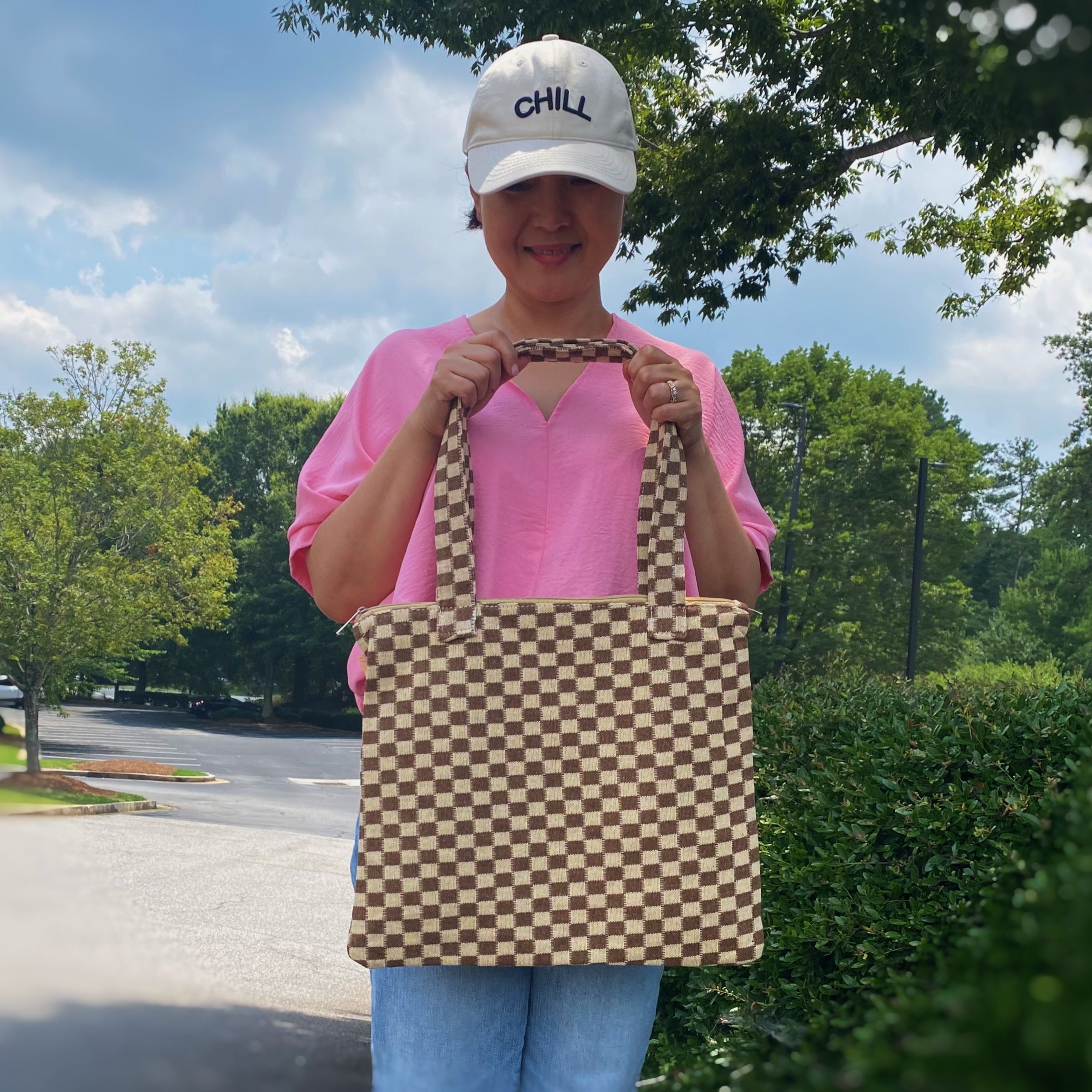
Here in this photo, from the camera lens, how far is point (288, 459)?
46531 mm

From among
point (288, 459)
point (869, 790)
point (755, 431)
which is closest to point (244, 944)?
point (869, 790)

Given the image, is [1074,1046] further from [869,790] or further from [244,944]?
[244,944]

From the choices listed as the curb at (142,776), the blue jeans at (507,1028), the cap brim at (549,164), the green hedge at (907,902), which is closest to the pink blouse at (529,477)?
the cap brim at (549,164)

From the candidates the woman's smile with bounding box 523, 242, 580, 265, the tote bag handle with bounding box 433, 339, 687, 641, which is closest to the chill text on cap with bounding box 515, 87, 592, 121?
the woman's smile with bounding box 523, 242, 580, 265

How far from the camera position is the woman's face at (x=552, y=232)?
174cm

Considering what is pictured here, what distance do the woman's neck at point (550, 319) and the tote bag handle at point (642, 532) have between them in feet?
1.36

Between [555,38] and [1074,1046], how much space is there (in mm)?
1826

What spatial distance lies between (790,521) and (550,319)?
28.6m

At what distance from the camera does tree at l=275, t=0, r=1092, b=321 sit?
24.2 feet

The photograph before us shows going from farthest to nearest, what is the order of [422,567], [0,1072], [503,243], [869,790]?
1. [869,790]
2. [503,243]
3. [422,567]
4. [0,1072]

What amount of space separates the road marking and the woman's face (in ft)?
88.9

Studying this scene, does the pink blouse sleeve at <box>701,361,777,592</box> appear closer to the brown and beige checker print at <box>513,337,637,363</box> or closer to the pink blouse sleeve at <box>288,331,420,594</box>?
the brown and beige checker print at <box>513,337,637,363</box>

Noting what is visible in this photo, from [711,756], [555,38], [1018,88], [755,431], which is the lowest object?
[711,756]

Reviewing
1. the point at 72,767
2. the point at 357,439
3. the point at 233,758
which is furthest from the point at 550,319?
the point at 233,758
